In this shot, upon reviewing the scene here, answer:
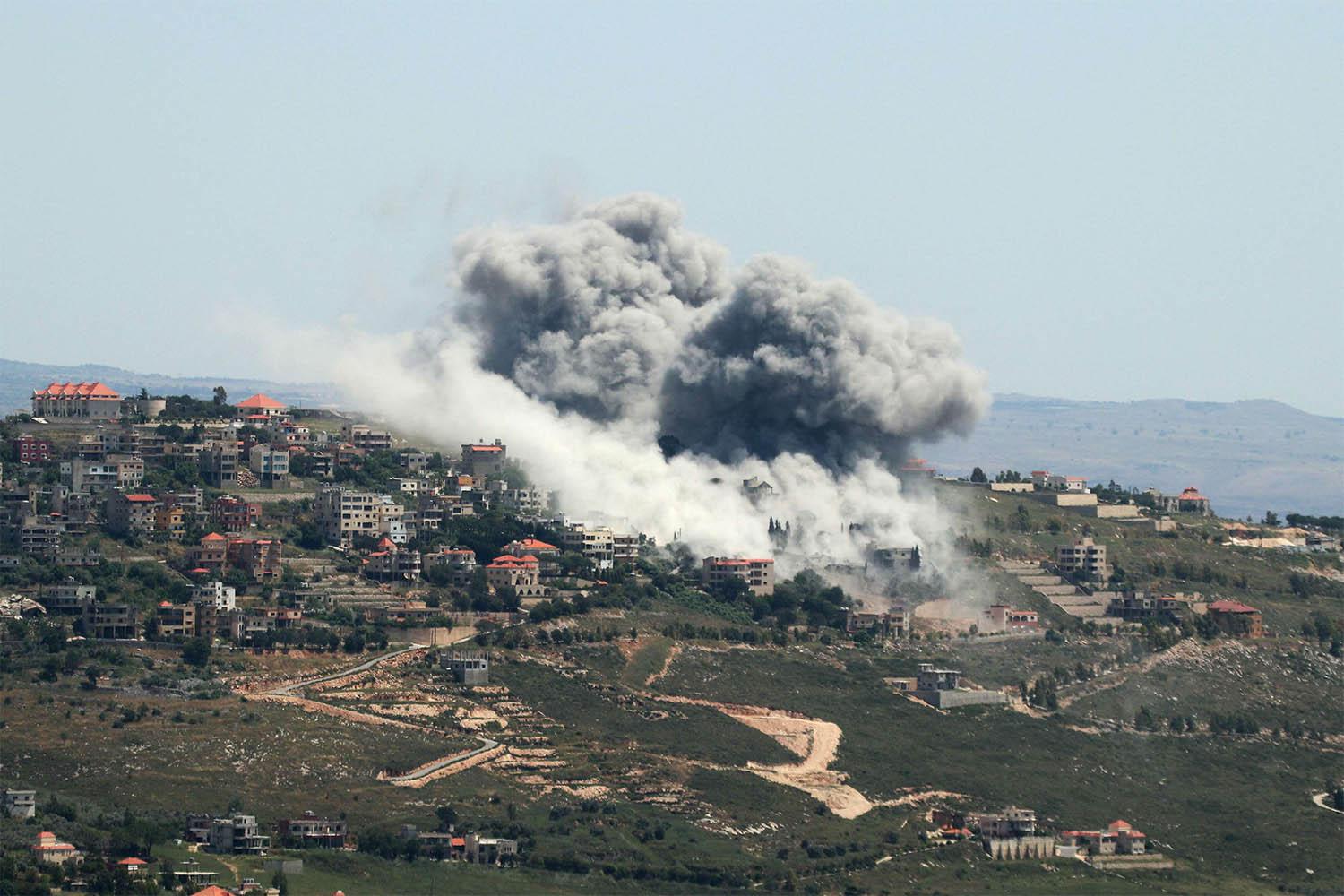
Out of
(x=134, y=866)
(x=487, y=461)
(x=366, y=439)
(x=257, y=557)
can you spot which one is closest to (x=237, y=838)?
(x=134, y=866)

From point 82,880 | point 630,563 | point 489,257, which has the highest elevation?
point 489,257

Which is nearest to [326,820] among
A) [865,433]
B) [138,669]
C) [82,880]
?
[82,880]

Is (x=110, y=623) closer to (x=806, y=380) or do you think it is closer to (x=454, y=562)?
(x=454, y=562)

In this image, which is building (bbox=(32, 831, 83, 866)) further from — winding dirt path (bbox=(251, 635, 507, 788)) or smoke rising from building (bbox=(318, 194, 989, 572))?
smoke rising from building (bbox=(318, 194, 989, 572))

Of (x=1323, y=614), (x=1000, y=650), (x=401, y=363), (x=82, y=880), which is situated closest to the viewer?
(x=82, y=880)

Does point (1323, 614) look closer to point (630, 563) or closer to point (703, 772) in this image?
point (630, 563)

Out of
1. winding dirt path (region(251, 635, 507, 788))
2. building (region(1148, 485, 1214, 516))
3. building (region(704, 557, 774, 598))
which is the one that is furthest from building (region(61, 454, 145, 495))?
building (region(1148, 485, 1214, 516))
